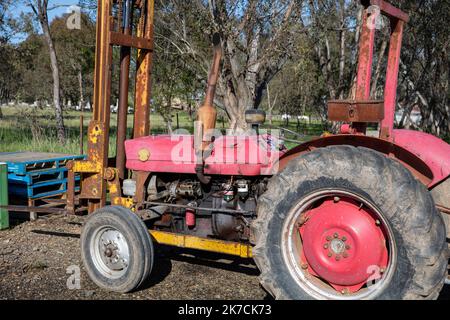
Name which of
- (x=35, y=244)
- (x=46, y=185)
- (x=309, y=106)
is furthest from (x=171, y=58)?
(x=309, y=106)

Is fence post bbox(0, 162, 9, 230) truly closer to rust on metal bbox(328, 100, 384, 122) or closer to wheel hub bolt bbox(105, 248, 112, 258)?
wheel hub bolt bbox(105, 248, 112, 258)

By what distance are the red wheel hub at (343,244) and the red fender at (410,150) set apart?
1.48 ft

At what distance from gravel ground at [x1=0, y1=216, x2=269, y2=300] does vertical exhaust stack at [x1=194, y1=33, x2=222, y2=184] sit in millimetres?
1127

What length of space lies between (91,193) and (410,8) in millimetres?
21561

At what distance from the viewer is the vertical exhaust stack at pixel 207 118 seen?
170 inches

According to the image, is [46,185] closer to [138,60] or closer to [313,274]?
[138,60]

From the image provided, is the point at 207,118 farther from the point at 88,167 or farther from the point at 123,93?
the point at 88,167

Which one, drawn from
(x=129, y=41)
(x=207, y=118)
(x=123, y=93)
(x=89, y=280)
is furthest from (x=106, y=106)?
(x=89, y=280)

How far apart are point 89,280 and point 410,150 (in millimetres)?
3243

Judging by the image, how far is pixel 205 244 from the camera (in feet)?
14.6

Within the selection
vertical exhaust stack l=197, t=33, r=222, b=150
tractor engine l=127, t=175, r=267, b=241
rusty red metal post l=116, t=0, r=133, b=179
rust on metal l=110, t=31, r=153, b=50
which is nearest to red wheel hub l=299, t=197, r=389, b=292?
tractor engine l=127, t=175, r=267, b=241

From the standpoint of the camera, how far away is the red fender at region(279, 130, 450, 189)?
141 inches

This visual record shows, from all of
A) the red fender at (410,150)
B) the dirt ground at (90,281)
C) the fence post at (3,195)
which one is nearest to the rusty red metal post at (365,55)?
the red fender at (410,150)

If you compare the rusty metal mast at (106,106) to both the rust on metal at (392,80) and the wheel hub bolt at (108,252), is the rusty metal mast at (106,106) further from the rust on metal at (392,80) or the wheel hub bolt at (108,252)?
the rust on metal at (392,80)
